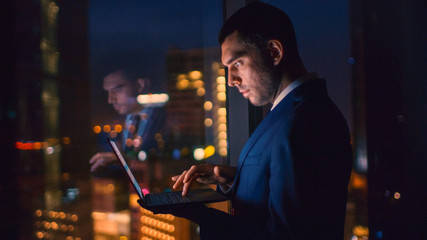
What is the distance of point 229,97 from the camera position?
5.24 ft

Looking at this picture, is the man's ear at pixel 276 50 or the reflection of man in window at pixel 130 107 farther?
the reflection of man in window at pixel 130 107

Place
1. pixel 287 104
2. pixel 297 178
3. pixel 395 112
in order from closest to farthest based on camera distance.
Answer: pixel 297 178 → pixel 287 104 → pixel 395 112

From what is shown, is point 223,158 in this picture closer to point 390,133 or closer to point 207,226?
point 207,226

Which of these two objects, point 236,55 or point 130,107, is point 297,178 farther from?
point 130,107

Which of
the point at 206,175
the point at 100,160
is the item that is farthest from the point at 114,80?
the point at 206,175

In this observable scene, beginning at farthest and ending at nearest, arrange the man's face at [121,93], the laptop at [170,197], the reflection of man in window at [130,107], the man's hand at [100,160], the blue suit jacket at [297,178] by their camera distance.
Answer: the man's face at [121,93]
the reflection of man in window at [130,107]
the man's hand at [100,160]
the laptop at [170,197]
the blue suit jacket at [297,178]

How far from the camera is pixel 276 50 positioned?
97 centimetres

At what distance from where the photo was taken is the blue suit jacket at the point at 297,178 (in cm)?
67

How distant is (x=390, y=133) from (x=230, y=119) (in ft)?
4.67

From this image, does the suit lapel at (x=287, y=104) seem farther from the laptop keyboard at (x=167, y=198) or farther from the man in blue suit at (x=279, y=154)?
the laptop keyboard at (x=167, y=198)

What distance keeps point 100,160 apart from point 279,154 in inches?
55.1

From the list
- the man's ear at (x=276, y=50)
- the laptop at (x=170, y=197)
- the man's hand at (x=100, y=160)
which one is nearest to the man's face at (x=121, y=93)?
the man's hand at (x=100, y=160)

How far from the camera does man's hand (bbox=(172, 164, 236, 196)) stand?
3.33ft

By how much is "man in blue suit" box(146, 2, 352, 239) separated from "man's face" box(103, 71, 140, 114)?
146cm
